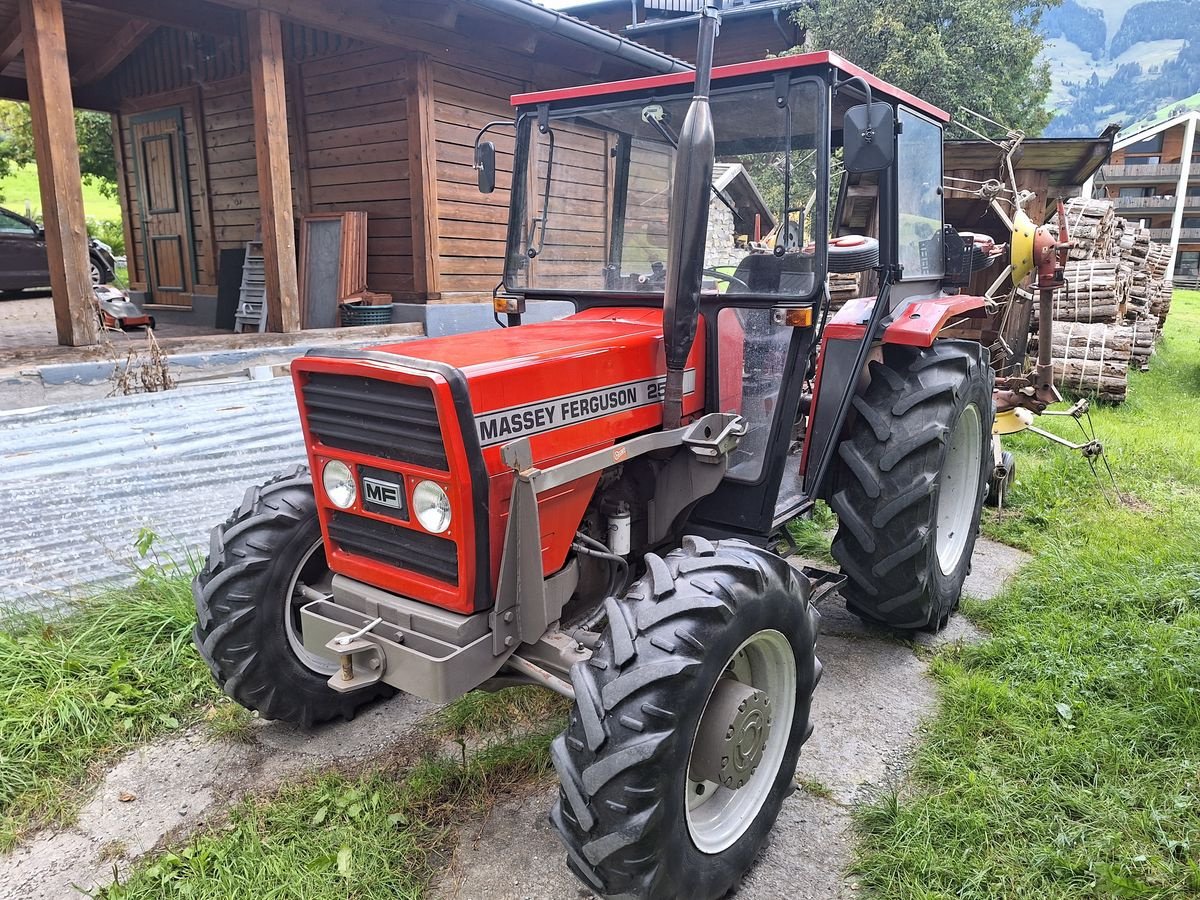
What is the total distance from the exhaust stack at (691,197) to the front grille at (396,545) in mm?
867

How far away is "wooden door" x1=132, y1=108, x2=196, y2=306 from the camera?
32.6 feet

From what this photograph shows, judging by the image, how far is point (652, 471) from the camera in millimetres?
2850

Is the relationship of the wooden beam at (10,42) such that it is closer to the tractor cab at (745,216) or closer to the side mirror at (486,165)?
the side mirror at (486,165)

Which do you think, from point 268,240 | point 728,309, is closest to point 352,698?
point 728,309

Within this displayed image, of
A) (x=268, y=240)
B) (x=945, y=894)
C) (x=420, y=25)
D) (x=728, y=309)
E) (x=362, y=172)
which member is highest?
(x=420, y=25)

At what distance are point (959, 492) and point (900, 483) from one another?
96 cm

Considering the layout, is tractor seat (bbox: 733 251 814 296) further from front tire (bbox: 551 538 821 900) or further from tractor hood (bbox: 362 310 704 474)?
front tire (bbox: 551 538 821 900)

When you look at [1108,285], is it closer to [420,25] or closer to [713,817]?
[420,25]

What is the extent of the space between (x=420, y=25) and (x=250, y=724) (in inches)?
250

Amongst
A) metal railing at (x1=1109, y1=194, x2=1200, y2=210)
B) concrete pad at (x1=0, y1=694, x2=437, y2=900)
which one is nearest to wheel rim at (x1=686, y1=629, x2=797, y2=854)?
concrete pad at (x1=0, y1=694, x2=437, y2=900)

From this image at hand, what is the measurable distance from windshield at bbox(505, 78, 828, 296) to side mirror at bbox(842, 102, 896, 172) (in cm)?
21

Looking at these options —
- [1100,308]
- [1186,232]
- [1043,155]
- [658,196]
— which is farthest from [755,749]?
[1186,232]

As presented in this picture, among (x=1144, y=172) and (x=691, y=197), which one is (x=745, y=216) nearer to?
(x=691, y=197)

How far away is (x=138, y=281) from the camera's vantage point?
11242mm
